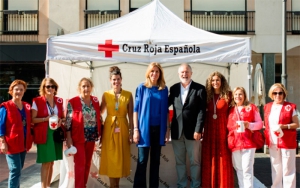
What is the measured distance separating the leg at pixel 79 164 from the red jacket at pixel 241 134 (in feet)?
7.06

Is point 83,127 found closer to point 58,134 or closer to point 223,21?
point 58,134

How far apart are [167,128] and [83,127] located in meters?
1.23

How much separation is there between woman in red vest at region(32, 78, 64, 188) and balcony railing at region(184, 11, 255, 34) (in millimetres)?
10261

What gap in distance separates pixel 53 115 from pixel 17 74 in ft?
33.8

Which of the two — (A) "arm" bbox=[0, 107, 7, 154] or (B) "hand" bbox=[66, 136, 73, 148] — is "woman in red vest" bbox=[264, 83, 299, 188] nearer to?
(B) "hand" bbox=[66, 136, 73, 148]

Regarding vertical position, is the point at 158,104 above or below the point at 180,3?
below

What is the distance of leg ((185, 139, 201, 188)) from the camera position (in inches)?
213

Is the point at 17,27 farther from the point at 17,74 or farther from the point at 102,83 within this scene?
the point at 102,83

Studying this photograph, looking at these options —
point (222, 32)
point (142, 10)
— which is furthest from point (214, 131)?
point (222, 32)

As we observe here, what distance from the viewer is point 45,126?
210 inches

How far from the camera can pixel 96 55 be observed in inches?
234

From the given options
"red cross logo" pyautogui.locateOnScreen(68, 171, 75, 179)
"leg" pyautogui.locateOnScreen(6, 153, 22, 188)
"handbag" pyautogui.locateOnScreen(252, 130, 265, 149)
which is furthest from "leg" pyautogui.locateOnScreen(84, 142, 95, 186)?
"handbag" pyautogui.locateOnScreen(252, 130, 265, 149)

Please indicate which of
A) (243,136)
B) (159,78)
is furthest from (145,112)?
(243,136)

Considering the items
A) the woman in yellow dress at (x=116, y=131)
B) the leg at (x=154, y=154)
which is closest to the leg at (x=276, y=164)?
the leg at (x=154, y=154)
